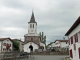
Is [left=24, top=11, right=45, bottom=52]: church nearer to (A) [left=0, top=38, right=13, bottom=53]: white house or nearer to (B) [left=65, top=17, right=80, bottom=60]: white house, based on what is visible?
(A) [left=0, top=38, right=13, bottom=53]: white house

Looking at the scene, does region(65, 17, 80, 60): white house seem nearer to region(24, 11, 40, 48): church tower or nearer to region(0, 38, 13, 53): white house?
region(0, 38, 13, 53): white house

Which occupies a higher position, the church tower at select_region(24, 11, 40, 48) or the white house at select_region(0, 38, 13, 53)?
the church tower at select_region(24, 11, 40, 48)

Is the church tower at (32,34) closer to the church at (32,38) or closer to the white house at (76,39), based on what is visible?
the church at (32,38)

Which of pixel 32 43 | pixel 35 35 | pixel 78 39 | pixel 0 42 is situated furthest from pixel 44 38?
pixel 78 39

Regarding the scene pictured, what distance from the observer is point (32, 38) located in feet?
203

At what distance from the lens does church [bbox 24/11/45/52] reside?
56219mm

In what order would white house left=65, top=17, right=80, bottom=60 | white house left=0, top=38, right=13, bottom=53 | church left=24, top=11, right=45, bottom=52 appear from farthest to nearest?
church left=24, top=11, right=45, bottom=52 → white house left=0, top=38, right=13, bottom=53 → white house left=65, top=17, right=80, bottom=60

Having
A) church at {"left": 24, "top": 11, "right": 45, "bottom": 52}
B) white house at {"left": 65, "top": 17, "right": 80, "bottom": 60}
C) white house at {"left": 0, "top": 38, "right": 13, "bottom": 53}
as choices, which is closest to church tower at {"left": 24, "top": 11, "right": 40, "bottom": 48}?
church at {"left": 24, "top": 11, "right": 45, "bottom": 52}

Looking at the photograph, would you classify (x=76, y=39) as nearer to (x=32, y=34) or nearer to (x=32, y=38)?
(x=32, y=38)

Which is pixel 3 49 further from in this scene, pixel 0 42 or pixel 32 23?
pixel 32 23

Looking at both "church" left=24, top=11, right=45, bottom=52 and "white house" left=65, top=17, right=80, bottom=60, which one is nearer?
"white house" left=65, top=17, right=80, bottom=60

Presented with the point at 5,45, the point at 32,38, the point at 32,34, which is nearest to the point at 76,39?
the point at 5,45

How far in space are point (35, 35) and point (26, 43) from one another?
773 cm

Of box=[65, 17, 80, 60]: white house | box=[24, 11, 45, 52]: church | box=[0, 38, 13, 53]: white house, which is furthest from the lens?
box=[24, 11, 45, 52]: church
